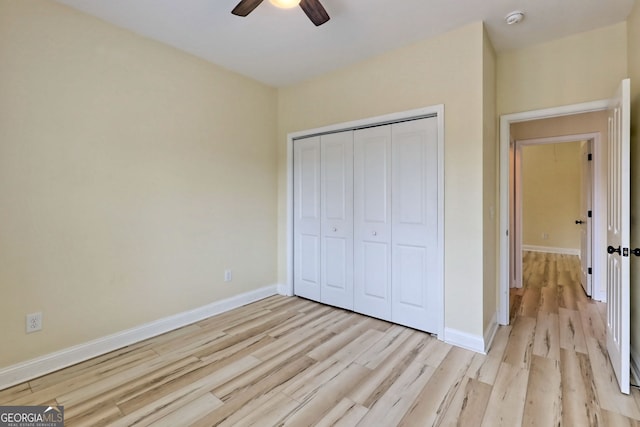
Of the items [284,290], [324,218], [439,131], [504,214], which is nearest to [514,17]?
[439,131]

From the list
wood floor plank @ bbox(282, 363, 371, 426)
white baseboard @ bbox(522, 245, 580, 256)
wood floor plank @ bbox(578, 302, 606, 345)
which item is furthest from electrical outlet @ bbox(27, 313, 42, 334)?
white baseboard @ bbox(522, 245, 580, 256)

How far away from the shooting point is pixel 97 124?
2.34m

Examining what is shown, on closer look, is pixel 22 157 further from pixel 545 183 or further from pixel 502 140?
pixel 545 183

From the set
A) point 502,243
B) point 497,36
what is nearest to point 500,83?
point 497,36

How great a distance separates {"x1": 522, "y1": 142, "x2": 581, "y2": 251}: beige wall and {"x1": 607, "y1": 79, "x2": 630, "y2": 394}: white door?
5570 mm

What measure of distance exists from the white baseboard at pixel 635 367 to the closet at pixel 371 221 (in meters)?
1.25

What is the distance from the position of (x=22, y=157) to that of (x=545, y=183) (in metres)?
8.76

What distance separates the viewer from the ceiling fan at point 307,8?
1.81 m

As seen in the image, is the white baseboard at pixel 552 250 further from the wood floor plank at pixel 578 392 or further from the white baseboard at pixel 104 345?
the white baseboard at pixel 104 345

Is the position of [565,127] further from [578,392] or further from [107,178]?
[107,178]

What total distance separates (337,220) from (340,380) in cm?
171

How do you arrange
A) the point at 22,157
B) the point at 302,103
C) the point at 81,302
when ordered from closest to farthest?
1. the point at 22,157
2. the point at 81,302
3. the point at 302,103

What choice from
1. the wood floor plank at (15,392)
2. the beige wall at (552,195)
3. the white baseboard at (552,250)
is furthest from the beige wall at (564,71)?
the white baseboard at (552,250)

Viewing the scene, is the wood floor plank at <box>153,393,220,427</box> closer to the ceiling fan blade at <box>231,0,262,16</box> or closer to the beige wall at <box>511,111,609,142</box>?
the ceiling fan blade at <box>231,0,262,16</box>
